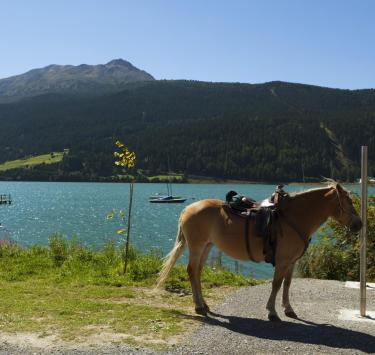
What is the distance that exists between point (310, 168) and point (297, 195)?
167 metres

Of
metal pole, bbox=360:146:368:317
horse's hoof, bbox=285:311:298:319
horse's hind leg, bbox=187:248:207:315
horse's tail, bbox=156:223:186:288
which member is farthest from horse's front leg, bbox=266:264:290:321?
horse's tail, bbox=156:223:186:288

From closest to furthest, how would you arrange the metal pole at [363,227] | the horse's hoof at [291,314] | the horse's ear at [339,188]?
the horse's ear at [339,188] < the metal pole at [363,227] < the horse's hoof at [291,314]

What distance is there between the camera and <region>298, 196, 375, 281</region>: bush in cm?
1403

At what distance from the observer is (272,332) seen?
7781mm

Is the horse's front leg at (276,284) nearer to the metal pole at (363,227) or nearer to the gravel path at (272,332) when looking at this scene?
the gravel path at (272,332)

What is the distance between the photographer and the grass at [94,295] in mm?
7777

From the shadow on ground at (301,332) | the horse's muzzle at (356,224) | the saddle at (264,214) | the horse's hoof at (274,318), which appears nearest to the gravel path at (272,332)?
the shadow on ground at (301,332)

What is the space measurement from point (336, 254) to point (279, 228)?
6.82 m

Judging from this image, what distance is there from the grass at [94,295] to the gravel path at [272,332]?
1.38ft

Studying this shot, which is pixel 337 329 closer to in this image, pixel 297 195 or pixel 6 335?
pixel 297 195

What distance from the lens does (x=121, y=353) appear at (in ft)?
22.0

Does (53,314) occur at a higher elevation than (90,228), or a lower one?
higher

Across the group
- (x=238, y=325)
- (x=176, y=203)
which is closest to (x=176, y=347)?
(x=238, y=325)

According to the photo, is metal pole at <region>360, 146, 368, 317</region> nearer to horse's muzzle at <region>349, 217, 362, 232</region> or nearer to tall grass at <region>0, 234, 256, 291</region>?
horse's muzzle at <region>349, 217, 362, 232</region>
